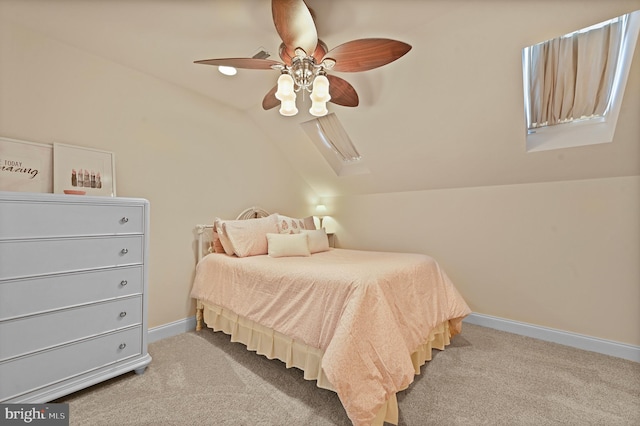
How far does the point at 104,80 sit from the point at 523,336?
435 cm

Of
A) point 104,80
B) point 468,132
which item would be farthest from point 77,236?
point 468,132

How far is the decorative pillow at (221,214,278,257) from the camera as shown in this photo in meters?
2.58

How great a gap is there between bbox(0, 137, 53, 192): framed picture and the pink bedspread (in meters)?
1.41

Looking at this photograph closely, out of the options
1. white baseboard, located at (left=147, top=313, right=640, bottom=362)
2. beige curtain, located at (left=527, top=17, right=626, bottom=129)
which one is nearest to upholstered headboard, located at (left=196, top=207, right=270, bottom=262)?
white baseboard, located at (left=147, top=313, right=640, bottom=362)

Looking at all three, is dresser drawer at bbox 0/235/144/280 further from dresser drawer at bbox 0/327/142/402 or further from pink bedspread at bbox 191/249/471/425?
pink bedspread at bbox 191/249/471/425

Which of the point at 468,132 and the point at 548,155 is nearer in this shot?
the point at 548,155

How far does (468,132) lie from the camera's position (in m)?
2.45

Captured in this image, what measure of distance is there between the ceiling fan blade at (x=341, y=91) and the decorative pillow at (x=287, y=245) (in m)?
1.34

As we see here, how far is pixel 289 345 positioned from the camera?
1.79m

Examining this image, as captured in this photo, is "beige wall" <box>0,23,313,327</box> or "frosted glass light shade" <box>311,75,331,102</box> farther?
"beige wall" <box>0,23,313,327</box>

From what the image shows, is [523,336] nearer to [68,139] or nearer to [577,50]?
[577,50]

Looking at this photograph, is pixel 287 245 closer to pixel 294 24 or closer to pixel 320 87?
pixel 320 87

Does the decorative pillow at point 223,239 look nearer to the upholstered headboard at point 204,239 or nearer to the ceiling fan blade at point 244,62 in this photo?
the upholstered headboard at point 204,239

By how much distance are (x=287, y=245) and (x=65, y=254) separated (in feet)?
5.16
